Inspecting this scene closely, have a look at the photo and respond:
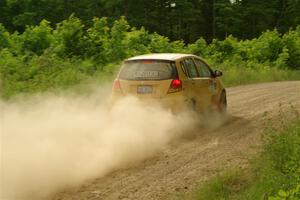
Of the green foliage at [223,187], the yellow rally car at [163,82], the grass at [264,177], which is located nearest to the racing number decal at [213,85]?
the yellow rally car at [163,82]

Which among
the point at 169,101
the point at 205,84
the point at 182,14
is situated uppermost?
the point at 182,14

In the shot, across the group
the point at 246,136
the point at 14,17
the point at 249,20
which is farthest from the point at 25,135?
the point at 249,20

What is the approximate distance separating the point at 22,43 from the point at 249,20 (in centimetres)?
5153

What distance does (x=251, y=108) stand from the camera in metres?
15.4

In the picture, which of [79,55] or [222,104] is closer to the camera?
[222,104]

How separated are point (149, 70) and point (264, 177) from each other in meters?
4.90

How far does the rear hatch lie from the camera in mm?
11281

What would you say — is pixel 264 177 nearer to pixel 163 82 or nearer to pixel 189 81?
pixel 163 82

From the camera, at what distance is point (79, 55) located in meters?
22.2

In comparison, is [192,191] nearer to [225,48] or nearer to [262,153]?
[262,153]

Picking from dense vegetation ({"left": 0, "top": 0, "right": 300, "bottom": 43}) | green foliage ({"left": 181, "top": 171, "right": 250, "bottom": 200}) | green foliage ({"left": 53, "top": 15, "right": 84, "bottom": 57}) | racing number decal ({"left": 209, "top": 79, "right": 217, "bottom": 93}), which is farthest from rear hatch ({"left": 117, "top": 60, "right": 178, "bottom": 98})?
dense vegetation ({"left": 0, "top": 0, "right": 300, "bottom": 43})

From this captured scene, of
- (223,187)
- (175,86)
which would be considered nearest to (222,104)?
(175,86)

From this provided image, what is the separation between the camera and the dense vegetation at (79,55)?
693 inches

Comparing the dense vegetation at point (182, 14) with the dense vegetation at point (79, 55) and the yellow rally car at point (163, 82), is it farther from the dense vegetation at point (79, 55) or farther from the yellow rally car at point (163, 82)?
the yellow rally car at point (163, 82)
